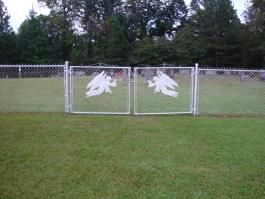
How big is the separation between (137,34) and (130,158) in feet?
161

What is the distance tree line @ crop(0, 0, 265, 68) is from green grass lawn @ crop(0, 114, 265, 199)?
29.8 metres

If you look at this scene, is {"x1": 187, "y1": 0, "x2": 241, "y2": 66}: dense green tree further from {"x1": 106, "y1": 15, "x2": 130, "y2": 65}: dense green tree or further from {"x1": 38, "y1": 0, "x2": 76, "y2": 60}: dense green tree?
{"x1": 38, "y1": 0, "x2": 76, "y2": 60}: dense green tree

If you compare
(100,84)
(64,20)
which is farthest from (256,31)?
(100,84)

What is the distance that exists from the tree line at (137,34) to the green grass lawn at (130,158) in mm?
29812

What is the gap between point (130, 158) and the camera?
5.62 meters

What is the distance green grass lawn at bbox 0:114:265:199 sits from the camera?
435 centimetres

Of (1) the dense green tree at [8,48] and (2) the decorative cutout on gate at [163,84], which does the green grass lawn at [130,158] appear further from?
(1) the dense green tree at [8,48]

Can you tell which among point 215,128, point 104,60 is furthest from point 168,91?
point 104,60

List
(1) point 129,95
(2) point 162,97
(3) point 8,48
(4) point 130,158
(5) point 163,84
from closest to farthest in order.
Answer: (4) point 130,158 < (1) point 129,95 < (5) point 163,84 < (2) point 162,97 < (3) point 8,48

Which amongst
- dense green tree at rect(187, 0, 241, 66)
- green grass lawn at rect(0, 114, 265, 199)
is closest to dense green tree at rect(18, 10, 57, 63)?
dense green tree at rect(187, 0, 241, 66)

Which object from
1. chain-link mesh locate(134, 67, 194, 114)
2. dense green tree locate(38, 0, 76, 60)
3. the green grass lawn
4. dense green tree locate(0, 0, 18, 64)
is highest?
dense green tree locate(38, 0, 76, 60)

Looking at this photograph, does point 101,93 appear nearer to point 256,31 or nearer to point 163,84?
point 163,84

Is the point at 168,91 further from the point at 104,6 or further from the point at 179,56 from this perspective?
the point at 104,6

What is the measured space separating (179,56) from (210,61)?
3865 mm
